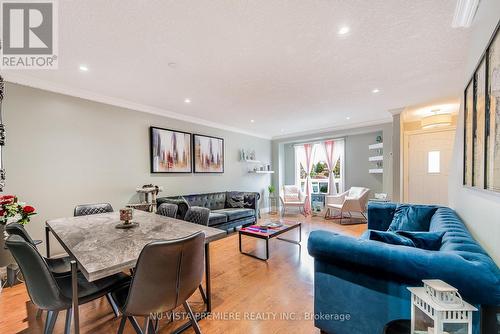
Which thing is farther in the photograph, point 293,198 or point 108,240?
point 293,198

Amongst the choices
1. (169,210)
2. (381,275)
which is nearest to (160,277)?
(381,275)

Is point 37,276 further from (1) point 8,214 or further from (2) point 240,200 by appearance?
(2) point 240,200

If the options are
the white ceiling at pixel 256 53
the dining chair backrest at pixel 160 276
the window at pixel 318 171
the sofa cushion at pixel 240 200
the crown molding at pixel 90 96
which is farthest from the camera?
the window at pixel 318 171

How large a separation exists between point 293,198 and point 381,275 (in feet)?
16.3

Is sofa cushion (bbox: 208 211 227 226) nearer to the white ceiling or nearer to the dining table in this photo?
the dining table

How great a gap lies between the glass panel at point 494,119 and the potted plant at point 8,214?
4014 millimetres

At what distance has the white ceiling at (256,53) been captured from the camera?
63.4 inches

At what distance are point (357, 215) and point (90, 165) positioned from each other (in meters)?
6.21

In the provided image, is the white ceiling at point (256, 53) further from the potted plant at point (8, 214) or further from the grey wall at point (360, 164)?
the grey wall at point (360, 164)

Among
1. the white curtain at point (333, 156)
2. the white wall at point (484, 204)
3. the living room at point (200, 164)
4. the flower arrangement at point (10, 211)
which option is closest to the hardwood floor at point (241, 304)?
the living room at point (200, 164)

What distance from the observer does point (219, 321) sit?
5.65 ft

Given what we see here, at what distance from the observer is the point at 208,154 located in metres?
4.93

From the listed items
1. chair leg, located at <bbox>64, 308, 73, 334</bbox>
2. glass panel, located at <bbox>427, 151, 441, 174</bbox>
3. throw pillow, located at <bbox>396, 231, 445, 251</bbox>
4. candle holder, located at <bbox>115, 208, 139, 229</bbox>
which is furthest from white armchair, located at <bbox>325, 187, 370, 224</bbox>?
chair leg, located at <bbox>64, 308, 73, 334</bbox>

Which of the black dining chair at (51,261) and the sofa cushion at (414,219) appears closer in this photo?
the black dining chair at (51,261)
